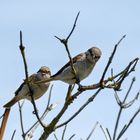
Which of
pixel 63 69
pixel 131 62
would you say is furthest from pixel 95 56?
pixel 131 62

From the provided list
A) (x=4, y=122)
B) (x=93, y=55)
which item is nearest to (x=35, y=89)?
(x=93, y=55)

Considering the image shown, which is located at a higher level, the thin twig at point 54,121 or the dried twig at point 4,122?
the dried twig at point 4,122

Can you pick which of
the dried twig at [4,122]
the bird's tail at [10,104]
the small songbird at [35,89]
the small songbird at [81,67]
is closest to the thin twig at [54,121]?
the dried twig at [4,122]

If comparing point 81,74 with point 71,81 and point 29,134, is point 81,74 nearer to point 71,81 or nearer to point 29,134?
point 71,81

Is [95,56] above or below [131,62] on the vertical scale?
above

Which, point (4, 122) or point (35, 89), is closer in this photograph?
point (4, 122)

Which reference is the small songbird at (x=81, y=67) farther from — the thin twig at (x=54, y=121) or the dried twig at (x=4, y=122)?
the thin twig at (x=54, y=121)

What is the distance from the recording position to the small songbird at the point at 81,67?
7141 millimetres

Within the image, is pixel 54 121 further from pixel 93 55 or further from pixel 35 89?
pixel 35 89

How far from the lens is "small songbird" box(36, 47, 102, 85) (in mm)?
7141

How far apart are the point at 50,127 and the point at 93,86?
0.53 metres

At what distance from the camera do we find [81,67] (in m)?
7.46

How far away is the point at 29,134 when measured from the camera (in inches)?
204

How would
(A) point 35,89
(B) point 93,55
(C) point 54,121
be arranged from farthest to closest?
(A) point 35,89, (B) point 93,55, (C) point 54,121
